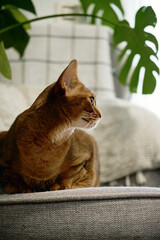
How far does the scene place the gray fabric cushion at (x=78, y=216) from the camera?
2.43ft

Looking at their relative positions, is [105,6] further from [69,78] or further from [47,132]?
[47,132]

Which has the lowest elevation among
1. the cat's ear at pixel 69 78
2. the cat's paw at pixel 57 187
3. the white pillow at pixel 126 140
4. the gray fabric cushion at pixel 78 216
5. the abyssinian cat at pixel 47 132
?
the white pillow at pixel 126 140

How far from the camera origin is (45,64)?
1.94 metres

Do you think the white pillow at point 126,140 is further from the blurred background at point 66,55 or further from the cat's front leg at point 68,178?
the cat's front leg at point 68,178

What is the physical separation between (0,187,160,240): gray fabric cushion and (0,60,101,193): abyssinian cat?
0.09m

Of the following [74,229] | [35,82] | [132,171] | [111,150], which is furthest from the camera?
[35,82]

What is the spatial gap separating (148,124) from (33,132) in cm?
82

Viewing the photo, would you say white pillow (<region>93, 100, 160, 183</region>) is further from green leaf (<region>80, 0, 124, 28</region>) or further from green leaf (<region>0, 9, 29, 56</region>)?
green leaf (<region>0, 9, 29, 56</region>)

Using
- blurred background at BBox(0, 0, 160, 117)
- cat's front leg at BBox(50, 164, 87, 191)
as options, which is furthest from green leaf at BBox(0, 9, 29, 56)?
blurred background at BBox(0, 0, 160, 117)

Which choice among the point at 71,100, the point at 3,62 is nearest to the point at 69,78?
the point at 71,100

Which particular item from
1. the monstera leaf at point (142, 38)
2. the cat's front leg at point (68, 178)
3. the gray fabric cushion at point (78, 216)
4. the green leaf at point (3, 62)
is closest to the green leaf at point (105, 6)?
the monstera leaf at point (142, 38)

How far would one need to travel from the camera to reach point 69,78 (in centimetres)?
83

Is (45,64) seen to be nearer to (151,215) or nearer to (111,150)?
(111,150)

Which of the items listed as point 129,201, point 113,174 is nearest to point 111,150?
point 113,174
